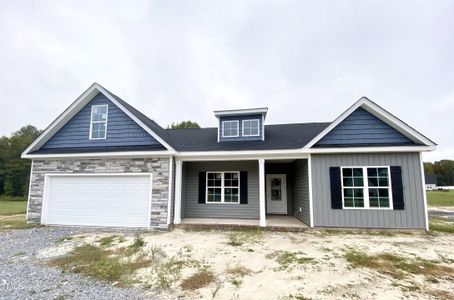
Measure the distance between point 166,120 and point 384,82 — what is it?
29097 millimetres

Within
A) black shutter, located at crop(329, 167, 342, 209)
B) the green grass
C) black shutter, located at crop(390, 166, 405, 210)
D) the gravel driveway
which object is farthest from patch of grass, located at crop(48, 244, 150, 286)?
the green grass

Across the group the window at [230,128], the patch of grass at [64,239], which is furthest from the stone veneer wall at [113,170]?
the window at [230,128]

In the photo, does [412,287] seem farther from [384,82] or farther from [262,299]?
[384,82]

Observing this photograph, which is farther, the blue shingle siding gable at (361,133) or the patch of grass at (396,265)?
the blue shingle siding gable at (361,133)

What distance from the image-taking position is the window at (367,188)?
7.52 m

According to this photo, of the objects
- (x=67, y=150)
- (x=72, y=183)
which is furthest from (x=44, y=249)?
(x=67, y=150)

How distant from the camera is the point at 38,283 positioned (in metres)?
3.89

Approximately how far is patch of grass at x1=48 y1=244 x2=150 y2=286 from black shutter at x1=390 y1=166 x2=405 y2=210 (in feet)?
25.1

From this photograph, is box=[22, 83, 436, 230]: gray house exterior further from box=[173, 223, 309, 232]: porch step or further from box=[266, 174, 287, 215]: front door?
box=[173, 223, 309, 232]: porch step

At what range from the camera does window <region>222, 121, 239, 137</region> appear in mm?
10370

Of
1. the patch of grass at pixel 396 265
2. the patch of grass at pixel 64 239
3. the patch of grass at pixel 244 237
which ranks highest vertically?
the patch of grass at pixel 396 265

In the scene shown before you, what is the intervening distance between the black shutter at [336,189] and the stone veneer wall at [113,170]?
5.76 metres

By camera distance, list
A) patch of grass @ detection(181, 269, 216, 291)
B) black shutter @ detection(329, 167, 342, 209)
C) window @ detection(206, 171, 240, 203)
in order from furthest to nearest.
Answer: window @ detection(206, 171, 240, 203) → black shutter @ detection(329, 167, 342, 209) → patch of grass @ detection(181, 269, 216, 291)

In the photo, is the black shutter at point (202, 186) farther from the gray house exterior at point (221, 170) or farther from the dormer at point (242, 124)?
the dormer at point (242, 124)
